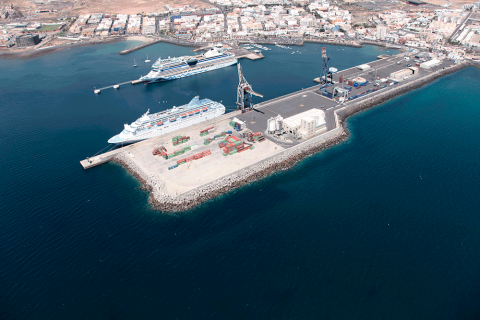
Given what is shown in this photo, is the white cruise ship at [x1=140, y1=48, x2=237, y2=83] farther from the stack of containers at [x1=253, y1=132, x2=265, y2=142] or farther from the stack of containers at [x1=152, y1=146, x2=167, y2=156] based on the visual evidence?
the stack of containers at [x1=253, y1=132, x2=265, y2=142]

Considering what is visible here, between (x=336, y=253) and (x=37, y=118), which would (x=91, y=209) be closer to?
(x=336, y=253)

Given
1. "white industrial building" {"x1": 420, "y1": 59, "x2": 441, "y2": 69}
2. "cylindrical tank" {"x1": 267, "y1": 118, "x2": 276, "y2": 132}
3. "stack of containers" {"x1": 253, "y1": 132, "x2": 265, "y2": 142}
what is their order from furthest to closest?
"white industrial building" {"x1": 420, "y1": 59, "x2": 441, "y2": 69}, "cylindrical tank" {"x1": 267, "y1": 118, "x2": 276, "y2": 132}, "stack of containers" {"x1": 253, "y1": 132, "x2": 265, "y2": 142}

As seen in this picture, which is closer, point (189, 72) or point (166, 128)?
point (166, 128)

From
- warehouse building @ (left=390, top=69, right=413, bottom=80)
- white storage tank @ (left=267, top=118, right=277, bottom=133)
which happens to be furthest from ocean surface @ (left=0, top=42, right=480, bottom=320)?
warehouse building @ (left=390, top=69, right=413, bottom=80)

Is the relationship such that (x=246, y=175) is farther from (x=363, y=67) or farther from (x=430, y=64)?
(x=430, y=64)

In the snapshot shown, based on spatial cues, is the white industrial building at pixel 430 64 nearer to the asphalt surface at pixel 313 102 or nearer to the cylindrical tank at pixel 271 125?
the asphalt surface at pixel 313 102

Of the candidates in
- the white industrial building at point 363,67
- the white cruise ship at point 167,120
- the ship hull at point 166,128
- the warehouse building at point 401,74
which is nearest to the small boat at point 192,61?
the white cruise ship at point 167,120

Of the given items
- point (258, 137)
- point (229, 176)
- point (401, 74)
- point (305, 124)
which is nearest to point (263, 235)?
point (229, 176)

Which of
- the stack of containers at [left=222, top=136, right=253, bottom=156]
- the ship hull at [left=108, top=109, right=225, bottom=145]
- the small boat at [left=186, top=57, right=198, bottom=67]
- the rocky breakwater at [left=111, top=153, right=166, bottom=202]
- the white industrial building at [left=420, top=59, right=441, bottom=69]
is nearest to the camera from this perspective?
the rocky breakwater at [left=111, top=153, right=166, bottom=202]
